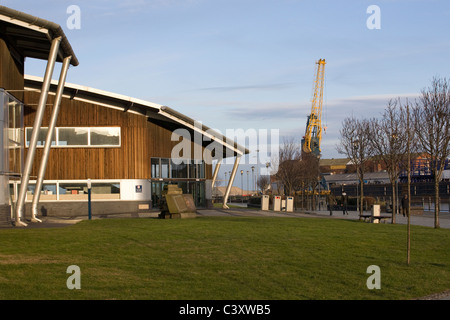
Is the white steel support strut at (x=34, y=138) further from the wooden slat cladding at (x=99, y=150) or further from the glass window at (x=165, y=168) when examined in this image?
the glass window at (x=165, y=168)

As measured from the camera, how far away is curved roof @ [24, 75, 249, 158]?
38.5 meters

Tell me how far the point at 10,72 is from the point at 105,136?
1340 centimetres

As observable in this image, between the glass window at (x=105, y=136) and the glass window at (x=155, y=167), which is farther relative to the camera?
the glass window at (x=155, y=167)

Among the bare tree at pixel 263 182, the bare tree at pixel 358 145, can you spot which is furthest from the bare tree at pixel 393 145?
the bare tree at pixel 263 182

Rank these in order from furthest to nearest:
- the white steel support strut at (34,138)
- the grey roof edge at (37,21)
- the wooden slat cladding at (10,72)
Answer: the white steel support strut at (34,138), the wooden slat cladding at (10,72), the grey roof edge at (37,21)

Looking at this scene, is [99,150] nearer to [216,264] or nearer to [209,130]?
[209,130]

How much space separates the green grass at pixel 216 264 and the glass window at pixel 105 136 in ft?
67.0

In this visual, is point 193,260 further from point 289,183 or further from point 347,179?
point 347,179

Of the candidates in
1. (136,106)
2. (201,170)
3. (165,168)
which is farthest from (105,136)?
(201,170)

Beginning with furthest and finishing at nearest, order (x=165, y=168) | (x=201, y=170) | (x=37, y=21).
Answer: (x=201, y=170), (x=165, y=168), (x=37, y=21)

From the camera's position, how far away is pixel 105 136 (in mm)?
40438

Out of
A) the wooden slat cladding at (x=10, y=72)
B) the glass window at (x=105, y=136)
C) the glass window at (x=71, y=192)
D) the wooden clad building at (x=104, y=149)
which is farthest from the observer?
the glass window at (x=105, y=136)

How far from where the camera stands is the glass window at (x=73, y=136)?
39781 mm

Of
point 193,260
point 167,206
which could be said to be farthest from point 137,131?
point 193,260
